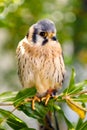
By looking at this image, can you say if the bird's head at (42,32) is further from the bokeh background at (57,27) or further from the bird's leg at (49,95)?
the bokeh background at (57,27)

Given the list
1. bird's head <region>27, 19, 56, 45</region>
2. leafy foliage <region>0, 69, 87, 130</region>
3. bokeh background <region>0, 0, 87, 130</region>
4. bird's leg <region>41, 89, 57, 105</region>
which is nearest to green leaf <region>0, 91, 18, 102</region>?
leafy foliage <region>0, 69, 87, 130</region>

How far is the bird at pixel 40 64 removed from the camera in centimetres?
308

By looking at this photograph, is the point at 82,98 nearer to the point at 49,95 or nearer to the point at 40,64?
the point at 49,95

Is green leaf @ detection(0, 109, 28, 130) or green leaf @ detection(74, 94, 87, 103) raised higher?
green leaf @ detection(74, 94, 87, 103)

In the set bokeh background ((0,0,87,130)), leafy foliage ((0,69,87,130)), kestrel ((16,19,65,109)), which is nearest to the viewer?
leafy foliage ((0,69,87,130))

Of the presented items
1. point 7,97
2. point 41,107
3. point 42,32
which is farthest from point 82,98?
point 42,32

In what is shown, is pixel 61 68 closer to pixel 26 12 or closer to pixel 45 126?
pixel 45 126

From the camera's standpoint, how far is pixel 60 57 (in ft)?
10.4

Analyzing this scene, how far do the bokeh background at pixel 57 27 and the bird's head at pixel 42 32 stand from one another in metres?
1.06

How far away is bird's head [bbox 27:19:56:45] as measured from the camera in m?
2.88

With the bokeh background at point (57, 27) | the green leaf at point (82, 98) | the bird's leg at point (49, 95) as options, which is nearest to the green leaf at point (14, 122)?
the bird's leg at point (49, 95)

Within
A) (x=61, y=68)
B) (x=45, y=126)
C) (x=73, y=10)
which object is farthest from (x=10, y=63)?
(x=45, y=126)

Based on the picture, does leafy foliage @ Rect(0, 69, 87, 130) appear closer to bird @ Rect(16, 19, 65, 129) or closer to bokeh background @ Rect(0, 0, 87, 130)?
bird @ Rect(16, 19, 65, 129)

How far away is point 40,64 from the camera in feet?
10.1
